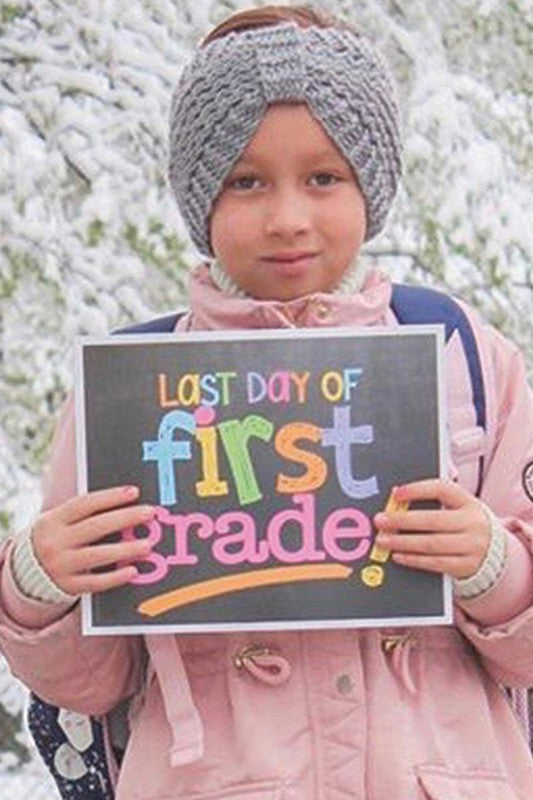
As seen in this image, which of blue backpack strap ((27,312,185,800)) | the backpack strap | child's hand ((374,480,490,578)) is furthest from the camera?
blue backpack strap ((27,312,185,800))

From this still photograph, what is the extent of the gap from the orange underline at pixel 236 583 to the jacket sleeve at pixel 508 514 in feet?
0.36

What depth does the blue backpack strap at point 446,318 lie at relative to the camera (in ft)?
5.11

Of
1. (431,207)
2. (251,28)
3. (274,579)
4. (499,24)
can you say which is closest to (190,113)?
(251,28)

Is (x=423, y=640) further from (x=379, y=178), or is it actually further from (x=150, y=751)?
(x=379, y=178)

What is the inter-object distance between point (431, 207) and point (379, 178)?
204 cm

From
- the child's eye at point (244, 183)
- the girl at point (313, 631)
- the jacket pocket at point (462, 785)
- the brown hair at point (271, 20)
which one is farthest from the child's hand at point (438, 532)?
the brown hair at point (271, 20)

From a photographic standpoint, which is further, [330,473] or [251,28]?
[251,28]

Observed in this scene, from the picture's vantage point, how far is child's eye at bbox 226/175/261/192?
1544mm

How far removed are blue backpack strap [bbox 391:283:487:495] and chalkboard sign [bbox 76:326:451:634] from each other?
72 mm

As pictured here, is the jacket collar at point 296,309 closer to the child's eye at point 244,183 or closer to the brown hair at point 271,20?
the child's eye at point 244,183

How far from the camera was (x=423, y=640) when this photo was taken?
1545 millimetres

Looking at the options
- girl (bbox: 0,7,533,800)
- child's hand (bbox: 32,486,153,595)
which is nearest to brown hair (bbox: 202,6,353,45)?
girl (bbox: 0,7,533,800)

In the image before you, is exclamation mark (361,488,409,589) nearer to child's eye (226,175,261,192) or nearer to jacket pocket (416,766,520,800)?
jacket pocket (416,766,520,800)

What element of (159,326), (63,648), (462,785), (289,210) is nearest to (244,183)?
(289,210)
